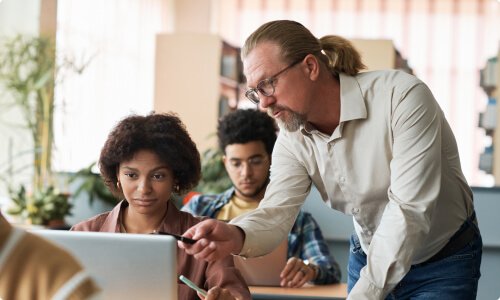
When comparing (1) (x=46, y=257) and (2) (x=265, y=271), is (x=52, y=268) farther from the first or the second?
(2) (x=265, y=271)

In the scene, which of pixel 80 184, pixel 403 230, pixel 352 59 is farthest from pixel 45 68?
pixel 403 230

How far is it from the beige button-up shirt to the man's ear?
0.07 m

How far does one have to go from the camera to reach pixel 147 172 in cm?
248

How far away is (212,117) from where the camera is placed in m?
8.20

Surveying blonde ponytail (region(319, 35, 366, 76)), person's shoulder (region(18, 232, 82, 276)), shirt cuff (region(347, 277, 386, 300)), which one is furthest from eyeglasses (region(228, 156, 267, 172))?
person's shoulder (region(18, 232, 82, 276))

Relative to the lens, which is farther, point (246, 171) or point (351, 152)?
point (246, 171)

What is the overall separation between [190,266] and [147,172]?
1.16 ft

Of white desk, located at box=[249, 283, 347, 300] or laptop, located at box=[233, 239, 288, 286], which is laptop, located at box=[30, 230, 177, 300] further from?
laptop, located at box=[233, 239, 288, 286]

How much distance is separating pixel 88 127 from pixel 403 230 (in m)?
6.06

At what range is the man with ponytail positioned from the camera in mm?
1861

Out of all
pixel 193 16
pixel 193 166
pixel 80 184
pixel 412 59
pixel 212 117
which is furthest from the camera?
pixel 412 59

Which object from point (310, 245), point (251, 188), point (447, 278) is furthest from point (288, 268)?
point (447, 278)

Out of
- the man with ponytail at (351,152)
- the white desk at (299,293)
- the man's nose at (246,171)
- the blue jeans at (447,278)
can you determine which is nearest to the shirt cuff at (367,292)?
the man with ponytail at (351,152)

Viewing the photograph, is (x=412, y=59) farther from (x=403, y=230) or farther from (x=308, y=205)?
(x=403, y=230)
